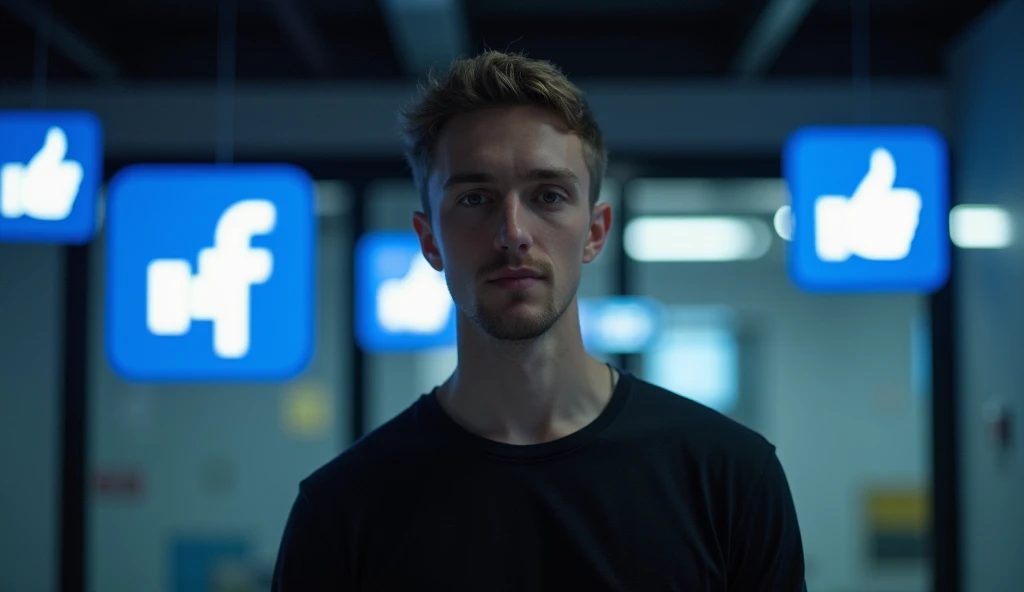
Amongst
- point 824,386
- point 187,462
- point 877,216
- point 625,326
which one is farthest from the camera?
point 824,386

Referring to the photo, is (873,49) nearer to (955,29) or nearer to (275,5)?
(955,29)

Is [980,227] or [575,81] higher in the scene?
[575,81]

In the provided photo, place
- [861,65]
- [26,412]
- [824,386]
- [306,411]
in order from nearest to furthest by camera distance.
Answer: [861,65], [26,412], [306,411], [824,386]

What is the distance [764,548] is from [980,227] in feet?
9.70

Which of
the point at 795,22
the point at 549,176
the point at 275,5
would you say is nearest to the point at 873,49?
the point at 795,22

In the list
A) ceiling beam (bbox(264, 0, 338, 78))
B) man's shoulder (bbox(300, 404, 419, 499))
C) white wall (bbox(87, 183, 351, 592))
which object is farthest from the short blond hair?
white wall (bbox(87, 183, 351, 592))

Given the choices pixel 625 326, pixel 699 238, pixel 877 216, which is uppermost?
pixel 699 238

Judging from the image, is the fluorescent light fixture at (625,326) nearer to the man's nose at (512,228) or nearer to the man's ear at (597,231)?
the man's ear at (597,231)

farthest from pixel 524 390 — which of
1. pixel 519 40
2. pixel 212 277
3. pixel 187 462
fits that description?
pixel 187 462

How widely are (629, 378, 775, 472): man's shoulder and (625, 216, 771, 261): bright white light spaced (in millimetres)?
5076

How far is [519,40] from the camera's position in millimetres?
3924

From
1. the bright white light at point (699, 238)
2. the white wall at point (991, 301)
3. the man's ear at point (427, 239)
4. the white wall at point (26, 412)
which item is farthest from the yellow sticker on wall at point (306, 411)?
the man's ear at point (427, 239)

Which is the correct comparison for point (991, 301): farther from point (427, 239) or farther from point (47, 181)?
point (47, 181)

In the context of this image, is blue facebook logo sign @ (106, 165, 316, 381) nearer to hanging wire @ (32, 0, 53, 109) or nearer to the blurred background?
the blurred background
